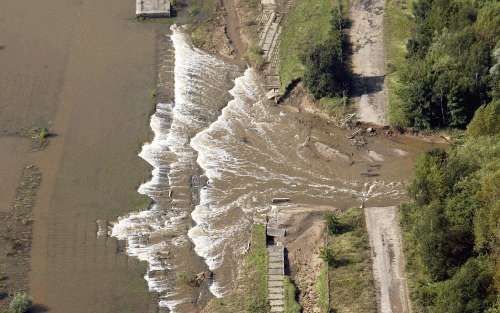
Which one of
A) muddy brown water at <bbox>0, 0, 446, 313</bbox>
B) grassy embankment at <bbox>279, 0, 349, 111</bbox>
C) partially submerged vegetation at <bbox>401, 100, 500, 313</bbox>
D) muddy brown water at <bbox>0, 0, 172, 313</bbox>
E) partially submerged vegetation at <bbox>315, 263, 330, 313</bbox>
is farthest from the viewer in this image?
grassy embankment at <bbox>279, 0, 349, 111</bbox>

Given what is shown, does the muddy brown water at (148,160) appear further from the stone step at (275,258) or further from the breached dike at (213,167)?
the stone step at (275,258)

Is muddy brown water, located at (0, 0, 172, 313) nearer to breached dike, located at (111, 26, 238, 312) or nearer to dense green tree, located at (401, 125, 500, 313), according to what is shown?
breached dike, located at (111, 26, 238, 312)

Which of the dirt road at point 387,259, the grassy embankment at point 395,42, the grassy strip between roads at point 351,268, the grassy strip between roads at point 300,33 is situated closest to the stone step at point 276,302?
the grassy strip between roads at point 351,268

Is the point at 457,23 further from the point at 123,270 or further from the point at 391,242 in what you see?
the point at 123,270

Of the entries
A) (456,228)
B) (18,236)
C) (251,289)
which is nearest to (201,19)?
(18,236)

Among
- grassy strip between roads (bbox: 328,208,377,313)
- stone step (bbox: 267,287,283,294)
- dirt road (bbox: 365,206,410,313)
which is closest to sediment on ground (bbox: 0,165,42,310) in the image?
stone step (bbox: 267,287,283,294)

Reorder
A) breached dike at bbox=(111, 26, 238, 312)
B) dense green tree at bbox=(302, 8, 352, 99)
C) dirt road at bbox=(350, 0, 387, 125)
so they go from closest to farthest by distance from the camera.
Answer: breached dike at bbox=(111, 26, 238, 312) < dirt road at bbox=(350, 0, 387, 125) < dense green tree at bbox=(302, 8, 352, 99)
